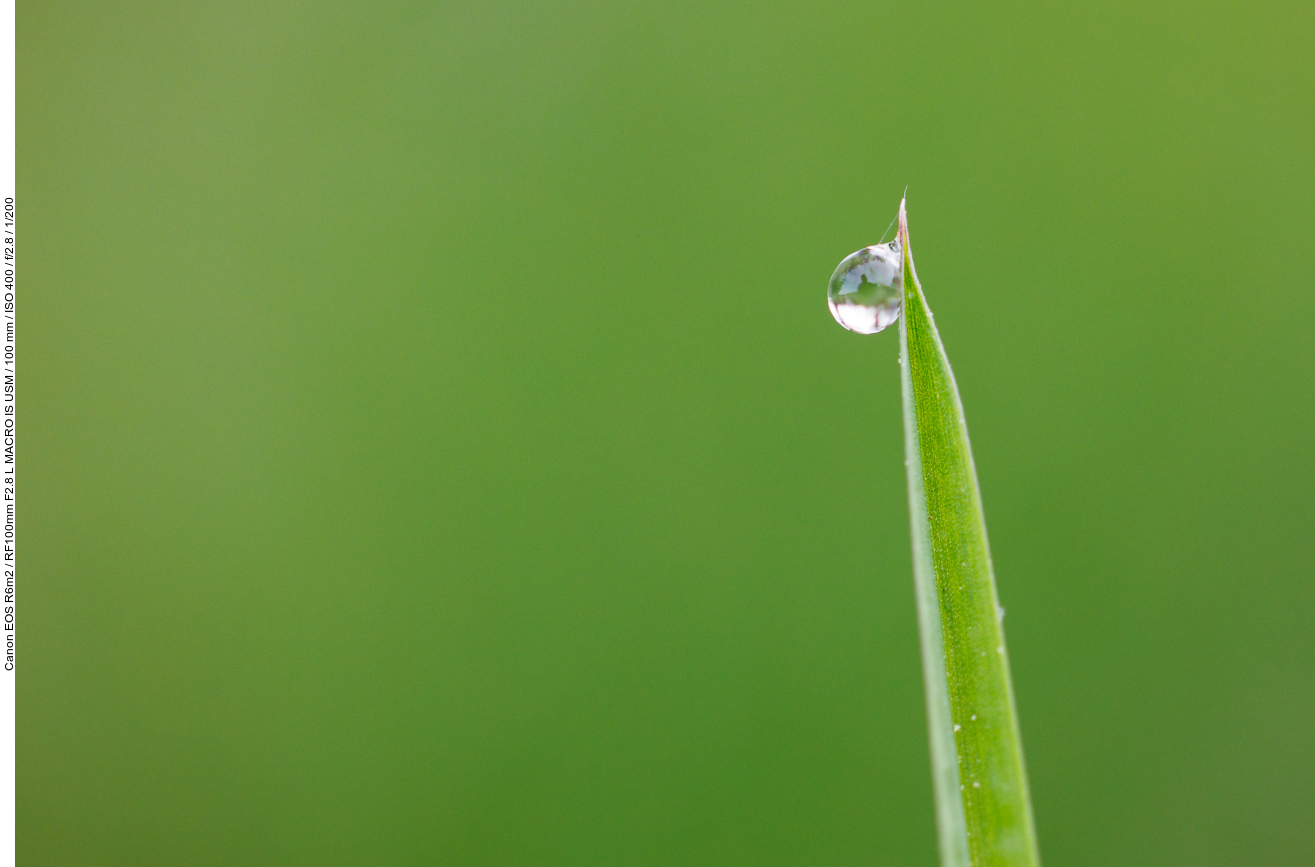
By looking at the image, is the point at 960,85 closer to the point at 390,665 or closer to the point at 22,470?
the point at 390,665

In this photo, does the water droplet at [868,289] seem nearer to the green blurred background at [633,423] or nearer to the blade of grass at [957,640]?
the blade of grass at [957,640]

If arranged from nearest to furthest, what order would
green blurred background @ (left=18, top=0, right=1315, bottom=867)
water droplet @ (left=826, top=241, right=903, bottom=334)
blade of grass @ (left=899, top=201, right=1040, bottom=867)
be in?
blade of grass @ (left=899, top=201, right=1040, bottom=867) < water droplet @ (left=826, top=241, right=903, bottom=334) < green blurred background @ (left=18, top=0, right=1315, bottom=867)

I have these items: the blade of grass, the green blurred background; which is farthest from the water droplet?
the green blurred background

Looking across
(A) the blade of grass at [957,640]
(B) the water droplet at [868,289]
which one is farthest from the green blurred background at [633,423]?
(A) the blade of grass at [957,640]

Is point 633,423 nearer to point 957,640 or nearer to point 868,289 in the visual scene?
point 868,289

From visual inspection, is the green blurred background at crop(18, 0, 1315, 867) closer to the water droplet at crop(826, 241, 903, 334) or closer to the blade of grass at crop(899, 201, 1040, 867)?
the water droplet at crop(826, 241, 903, 334)

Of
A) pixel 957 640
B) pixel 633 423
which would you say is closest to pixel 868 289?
pixel 957 640
